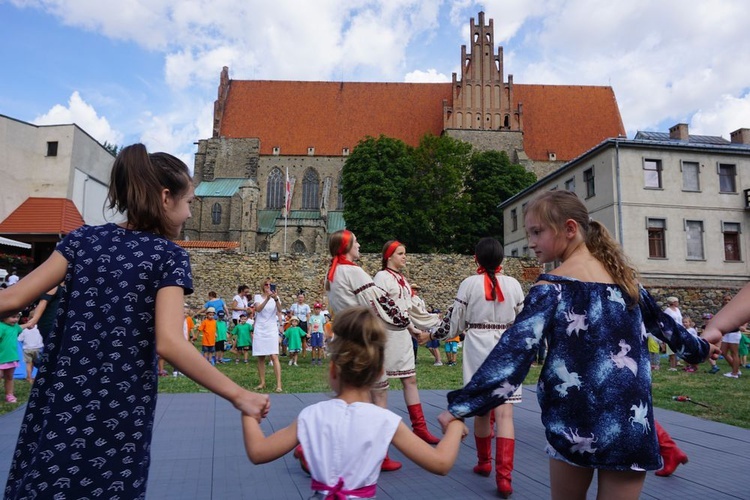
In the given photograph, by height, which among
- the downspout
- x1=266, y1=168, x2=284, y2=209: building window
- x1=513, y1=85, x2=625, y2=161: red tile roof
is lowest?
the downspout

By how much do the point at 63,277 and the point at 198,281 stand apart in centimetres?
2986

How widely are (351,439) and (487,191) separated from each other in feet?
138

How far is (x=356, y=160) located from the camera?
4275cm

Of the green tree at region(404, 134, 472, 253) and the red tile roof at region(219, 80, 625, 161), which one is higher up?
the red tile roof at region(219, 80, 625, 161)

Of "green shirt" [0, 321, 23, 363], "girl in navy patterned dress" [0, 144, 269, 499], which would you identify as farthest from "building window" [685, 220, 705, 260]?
"girl in navy patterned dress" [0, 144, 269, 499]

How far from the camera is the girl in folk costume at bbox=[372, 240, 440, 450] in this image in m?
4.77

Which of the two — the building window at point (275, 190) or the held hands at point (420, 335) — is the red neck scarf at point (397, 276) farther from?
the building window at point (275, 190)

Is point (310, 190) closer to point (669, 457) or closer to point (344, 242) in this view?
point (344, 242)

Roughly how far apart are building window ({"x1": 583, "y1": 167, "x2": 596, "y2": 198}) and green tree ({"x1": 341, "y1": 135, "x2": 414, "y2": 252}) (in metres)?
14.7

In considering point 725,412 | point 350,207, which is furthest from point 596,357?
point 350,207

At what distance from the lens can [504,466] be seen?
12.3 feet

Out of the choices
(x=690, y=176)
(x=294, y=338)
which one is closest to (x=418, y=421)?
(x=294, y=338)

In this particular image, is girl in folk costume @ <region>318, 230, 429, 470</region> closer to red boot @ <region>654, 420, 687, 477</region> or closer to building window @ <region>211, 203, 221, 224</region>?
red boot @ <region>654, 420, 687, 477</region>

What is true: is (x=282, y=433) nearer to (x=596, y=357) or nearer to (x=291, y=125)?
(x=596, y=357)
